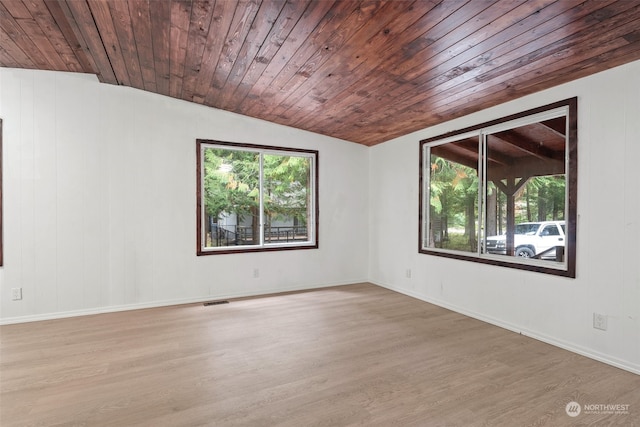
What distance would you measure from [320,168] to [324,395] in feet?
11.8

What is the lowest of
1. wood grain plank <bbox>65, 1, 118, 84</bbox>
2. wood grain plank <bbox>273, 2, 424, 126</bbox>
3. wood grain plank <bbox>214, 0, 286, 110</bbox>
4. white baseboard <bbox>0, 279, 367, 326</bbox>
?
white baseboard <bbox>0, 279, 367, 326</bbox>

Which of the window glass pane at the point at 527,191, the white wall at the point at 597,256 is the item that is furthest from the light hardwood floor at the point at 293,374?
the window glass pane at the point at 527,191

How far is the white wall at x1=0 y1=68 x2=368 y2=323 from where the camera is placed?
3.54 metres

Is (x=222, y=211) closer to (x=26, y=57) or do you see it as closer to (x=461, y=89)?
(x=26, y=57)

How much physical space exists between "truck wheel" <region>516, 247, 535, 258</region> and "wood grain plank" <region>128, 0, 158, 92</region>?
3.94m

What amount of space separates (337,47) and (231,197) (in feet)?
9.03

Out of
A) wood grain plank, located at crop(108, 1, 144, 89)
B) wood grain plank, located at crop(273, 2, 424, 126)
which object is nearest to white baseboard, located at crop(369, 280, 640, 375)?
wood grain plank, located at crop(273, 2, 424, 126)

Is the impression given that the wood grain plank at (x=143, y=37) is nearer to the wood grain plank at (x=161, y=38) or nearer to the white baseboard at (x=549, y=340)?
the wood grain plank at (x=161, y=38)

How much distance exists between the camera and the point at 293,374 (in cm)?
239

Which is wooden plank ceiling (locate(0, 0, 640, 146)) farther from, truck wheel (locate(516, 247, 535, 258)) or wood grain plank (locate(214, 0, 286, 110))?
truck wheel (locate(516, 247, 535, 258))

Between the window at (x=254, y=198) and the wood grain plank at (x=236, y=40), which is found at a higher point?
the wood grain plank at (x=236, y=40)

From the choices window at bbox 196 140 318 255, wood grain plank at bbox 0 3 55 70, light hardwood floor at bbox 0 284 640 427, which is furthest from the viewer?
window at bbox 196 140 318 255

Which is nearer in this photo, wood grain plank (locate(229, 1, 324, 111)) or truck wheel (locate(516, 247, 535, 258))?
wood grain plank (locate(229, 1, 324, 111))

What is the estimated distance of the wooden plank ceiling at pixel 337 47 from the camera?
2027 millimetres
